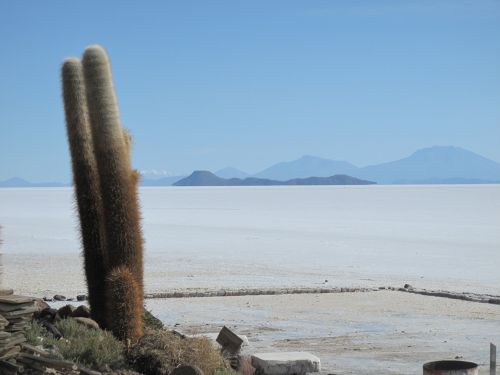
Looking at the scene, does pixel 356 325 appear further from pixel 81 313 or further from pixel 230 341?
pixel 81 313

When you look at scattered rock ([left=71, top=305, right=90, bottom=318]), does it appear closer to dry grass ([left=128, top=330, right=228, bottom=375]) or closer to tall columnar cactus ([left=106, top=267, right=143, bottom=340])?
tall columnar cactus ([left=106, top=267, right=143, bottom=340])

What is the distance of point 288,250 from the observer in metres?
31.7

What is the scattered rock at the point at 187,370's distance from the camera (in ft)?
28.8

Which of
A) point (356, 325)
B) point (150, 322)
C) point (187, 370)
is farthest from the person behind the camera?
point (356, 325)

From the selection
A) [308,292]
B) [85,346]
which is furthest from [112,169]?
[308,292]

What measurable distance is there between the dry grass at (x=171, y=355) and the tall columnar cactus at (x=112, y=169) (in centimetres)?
203

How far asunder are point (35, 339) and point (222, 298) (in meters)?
8.16

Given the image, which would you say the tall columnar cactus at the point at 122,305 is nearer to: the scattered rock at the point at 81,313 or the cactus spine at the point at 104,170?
the cactus spine at the point at 104,170

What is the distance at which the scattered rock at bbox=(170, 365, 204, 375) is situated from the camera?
878 centimetres

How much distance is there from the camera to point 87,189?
1231cm

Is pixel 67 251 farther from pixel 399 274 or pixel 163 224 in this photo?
pixel 163 224

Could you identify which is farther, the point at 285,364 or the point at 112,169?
the point at 112,169

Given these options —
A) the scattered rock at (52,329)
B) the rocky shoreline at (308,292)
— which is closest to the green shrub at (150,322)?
the scattered rock at (52,329)

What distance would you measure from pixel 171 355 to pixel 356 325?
5.45m
